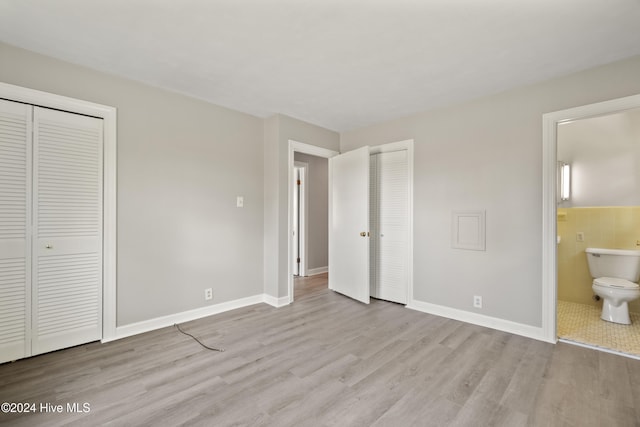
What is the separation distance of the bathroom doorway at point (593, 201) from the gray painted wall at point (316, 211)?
11.8 feet

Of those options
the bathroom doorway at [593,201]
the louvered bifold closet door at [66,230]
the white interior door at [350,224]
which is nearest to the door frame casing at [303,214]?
the white interior door at [350,224]

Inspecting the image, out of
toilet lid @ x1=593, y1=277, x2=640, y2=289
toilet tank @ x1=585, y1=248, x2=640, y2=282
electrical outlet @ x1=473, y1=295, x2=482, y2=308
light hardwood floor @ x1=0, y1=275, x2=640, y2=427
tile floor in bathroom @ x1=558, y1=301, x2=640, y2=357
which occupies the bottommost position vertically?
light hardwood floor @ x1=0, y1=275, x2=640, y2=427

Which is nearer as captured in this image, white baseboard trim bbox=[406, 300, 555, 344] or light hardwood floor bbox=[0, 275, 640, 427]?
light hardwood floor bbox=[0, 275, 640, 427]

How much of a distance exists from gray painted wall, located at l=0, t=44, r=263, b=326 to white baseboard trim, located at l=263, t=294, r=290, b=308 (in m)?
0.15

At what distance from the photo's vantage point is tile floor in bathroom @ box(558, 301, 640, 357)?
253 cm

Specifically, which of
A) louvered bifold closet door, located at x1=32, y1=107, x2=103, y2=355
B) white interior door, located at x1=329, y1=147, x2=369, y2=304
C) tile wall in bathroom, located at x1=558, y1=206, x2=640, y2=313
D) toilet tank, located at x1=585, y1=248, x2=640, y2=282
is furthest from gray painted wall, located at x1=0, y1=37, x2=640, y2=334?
tile wall in bathroom, located at x1=558, y1=206, x2=640, y2=313

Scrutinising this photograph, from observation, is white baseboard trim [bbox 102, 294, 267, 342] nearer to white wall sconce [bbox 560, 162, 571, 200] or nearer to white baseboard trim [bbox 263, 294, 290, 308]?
white baseboard trim [bbox 263, 294, 290, 308]

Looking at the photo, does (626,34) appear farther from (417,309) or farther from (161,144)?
(161,144)

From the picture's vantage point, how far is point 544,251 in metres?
2.65

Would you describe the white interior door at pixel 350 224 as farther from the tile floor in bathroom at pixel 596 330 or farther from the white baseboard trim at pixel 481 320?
the tile floor in bathroom at pixel 596 330

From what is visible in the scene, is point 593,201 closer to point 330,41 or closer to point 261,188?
point 330,41

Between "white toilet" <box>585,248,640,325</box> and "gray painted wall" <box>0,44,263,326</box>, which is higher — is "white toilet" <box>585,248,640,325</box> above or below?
below

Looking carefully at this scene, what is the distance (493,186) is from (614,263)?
6.05 feet

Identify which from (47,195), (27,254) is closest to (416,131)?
(47,195)
